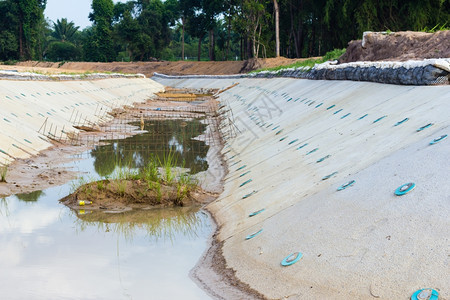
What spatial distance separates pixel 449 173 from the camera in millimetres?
5281

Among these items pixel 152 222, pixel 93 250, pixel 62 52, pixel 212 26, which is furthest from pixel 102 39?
pixel 93 250

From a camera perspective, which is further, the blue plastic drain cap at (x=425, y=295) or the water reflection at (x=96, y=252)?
the water reflection at (x=96, y=252)

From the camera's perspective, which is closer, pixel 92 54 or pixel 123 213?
pixel 123 213

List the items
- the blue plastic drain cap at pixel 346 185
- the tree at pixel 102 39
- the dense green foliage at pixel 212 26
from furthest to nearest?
the tree at pixel 102 39
the dense green foliage at pixel 212 26
the blue plastic drain cap at pixel 346 185

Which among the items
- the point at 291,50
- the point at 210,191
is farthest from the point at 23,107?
the point at 291,50

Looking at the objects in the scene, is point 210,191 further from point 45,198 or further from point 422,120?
point 422,120

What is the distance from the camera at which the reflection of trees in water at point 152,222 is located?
751cm

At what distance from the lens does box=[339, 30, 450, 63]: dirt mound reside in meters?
16.8

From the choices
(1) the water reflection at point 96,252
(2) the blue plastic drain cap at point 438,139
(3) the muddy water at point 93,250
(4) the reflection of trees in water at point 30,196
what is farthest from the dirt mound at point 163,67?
(2) the blue plastic drain cap at point 438,139

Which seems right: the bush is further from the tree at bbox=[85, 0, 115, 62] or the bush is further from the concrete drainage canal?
the concrete drainage canal

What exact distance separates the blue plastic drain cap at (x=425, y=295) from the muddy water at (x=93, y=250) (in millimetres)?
2016

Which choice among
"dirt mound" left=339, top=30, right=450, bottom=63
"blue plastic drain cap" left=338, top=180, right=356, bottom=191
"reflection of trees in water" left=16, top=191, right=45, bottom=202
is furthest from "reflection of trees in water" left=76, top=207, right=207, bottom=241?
"dirt mound" left=339, top=30, right=450, bottom=63

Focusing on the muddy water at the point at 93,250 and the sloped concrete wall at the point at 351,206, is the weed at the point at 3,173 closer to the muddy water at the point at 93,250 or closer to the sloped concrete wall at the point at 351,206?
the muddy water at the point at 93,250

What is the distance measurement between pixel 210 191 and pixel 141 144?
6.57m
